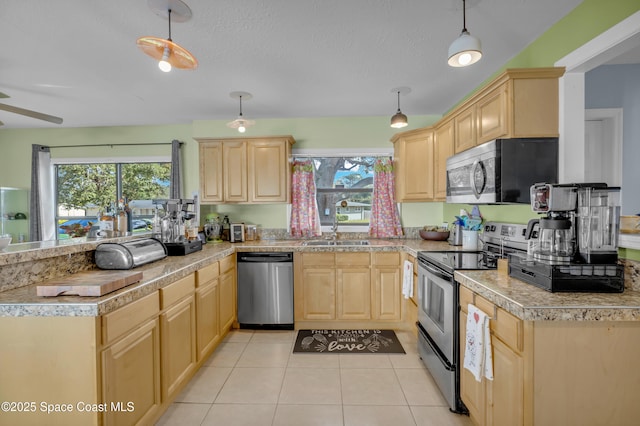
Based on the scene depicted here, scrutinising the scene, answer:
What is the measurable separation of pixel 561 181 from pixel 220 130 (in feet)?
12.3

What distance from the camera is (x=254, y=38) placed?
6.89 feet

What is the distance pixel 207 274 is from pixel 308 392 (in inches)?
49.4

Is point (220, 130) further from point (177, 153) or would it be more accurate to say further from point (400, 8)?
point (400, 8)

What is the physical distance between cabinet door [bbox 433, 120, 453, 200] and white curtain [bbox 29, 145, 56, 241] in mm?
5500

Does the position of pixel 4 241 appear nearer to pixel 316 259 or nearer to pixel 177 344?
pixel 177 344

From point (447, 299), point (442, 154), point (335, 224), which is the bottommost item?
point (447, 299)

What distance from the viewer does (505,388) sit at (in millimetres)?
1374

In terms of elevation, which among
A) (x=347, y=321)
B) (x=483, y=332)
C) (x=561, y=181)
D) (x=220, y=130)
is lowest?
(x=347, y=321)

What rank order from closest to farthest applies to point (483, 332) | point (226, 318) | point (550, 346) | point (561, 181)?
point (550, 346), point (483, 332), point (561, 181), point (226, 318)

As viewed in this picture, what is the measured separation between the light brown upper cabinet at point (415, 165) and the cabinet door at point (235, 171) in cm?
192

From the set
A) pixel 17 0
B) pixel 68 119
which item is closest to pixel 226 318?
pixel 17 0

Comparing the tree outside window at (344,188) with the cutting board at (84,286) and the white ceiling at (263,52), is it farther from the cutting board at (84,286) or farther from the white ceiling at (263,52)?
the cutting board at (84,286)

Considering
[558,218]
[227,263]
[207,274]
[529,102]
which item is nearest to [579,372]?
[558,218]

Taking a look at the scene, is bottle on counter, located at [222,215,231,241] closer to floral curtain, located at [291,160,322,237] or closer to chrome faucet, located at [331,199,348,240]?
floral curtain, located at [291,160,322,237]
